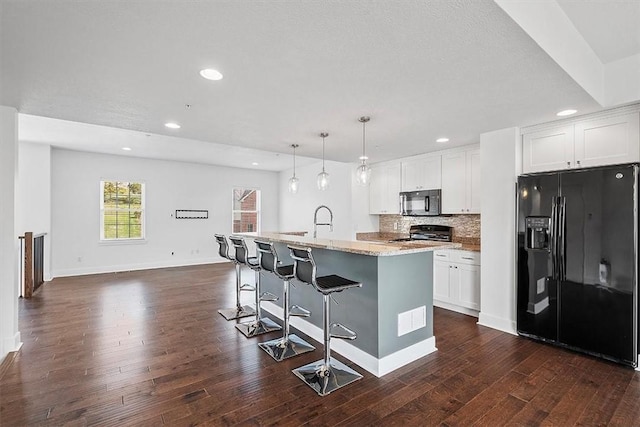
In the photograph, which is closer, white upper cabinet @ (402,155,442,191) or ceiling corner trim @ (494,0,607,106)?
ceiling corner trim @ (494,0,607,106)

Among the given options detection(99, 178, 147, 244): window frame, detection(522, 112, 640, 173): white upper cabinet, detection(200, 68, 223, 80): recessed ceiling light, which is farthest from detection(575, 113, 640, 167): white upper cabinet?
detection(99, 178, 147, 244): window frame

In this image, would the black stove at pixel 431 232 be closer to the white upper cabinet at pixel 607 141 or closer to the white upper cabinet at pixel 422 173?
the white upper cabinet at pixel 422 173

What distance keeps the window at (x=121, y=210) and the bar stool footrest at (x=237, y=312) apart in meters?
4.53

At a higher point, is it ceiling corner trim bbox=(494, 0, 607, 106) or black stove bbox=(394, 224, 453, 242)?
ceiling corner trim bbox=(494, 0, 607, 106)

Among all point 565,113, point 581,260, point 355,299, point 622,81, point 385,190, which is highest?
point 622,81

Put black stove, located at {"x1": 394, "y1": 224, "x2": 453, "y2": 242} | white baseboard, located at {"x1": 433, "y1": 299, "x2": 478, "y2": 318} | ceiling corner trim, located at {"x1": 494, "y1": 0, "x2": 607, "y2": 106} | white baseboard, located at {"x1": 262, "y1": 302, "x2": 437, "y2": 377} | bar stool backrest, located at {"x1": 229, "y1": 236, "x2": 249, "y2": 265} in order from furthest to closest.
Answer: black stove, located at {"x1": 394, "y1": 224, "x2": 453, "y2": 242}
white baseboard, located at {"x1": 433, "y1": 299, "x2": 478, "y2": 318}
bar stool backrest, located at {"x1": 229, "y1": 236, "x2": 249, "y2": 265}
white baseboard, located at {"x1": 262, "y1": 302, "x2": 437, "y2": 377}
ceiling corner trim, located at {"x1": 494, "y1": 0, "x2": 607, "y2": 106}

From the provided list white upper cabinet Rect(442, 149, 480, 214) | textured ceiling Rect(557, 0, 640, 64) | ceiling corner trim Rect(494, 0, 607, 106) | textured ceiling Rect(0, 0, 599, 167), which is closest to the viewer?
textured ceiling Rect(0, 0, 599, 167)

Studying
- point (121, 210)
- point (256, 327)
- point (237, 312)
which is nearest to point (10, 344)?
point (237, 312)

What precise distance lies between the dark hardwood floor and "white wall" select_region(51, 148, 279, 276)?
→ 358 centimetres

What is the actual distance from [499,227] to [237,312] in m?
3.49

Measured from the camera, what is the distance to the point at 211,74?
2.29 metres

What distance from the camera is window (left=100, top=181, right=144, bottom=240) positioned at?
7289mm

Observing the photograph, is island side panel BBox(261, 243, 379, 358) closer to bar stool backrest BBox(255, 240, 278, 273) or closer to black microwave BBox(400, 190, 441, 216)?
bar stool backrest BBox(255, 240, 278, 273)

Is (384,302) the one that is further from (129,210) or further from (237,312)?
(129,210)
